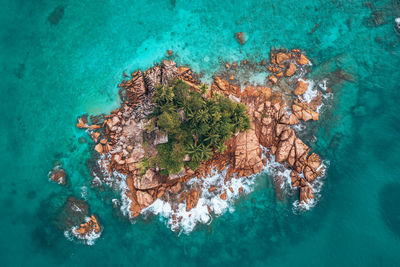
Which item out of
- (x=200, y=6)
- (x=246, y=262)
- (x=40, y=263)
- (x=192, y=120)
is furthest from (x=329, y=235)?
(x=40, y=263)

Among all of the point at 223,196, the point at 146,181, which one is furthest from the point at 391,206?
the point at 146,181

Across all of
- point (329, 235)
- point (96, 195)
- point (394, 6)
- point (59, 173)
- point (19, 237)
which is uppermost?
point (394, 6)

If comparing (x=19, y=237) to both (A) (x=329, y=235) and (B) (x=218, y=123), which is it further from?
(A) (x=329, y=235)

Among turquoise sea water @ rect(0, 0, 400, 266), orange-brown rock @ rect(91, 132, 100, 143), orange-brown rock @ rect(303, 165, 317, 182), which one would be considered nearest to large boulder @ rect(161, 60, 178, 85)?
turquoise sea water @ rect(0, 0, 400, 266)

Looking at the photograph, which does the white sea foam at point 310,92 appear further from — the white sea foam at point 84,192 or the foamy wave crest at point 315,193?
the white sea foam at point 84,192

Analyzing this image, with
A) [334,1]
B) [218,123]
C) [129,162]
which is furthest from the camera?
[334,1]

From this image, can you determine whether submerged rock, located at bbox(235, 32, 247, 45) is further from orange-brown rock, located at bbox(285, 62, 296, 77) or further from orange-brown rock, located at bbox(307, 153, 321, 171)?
orange-brown rock, located at bbox(307, 153, 321, 171)
